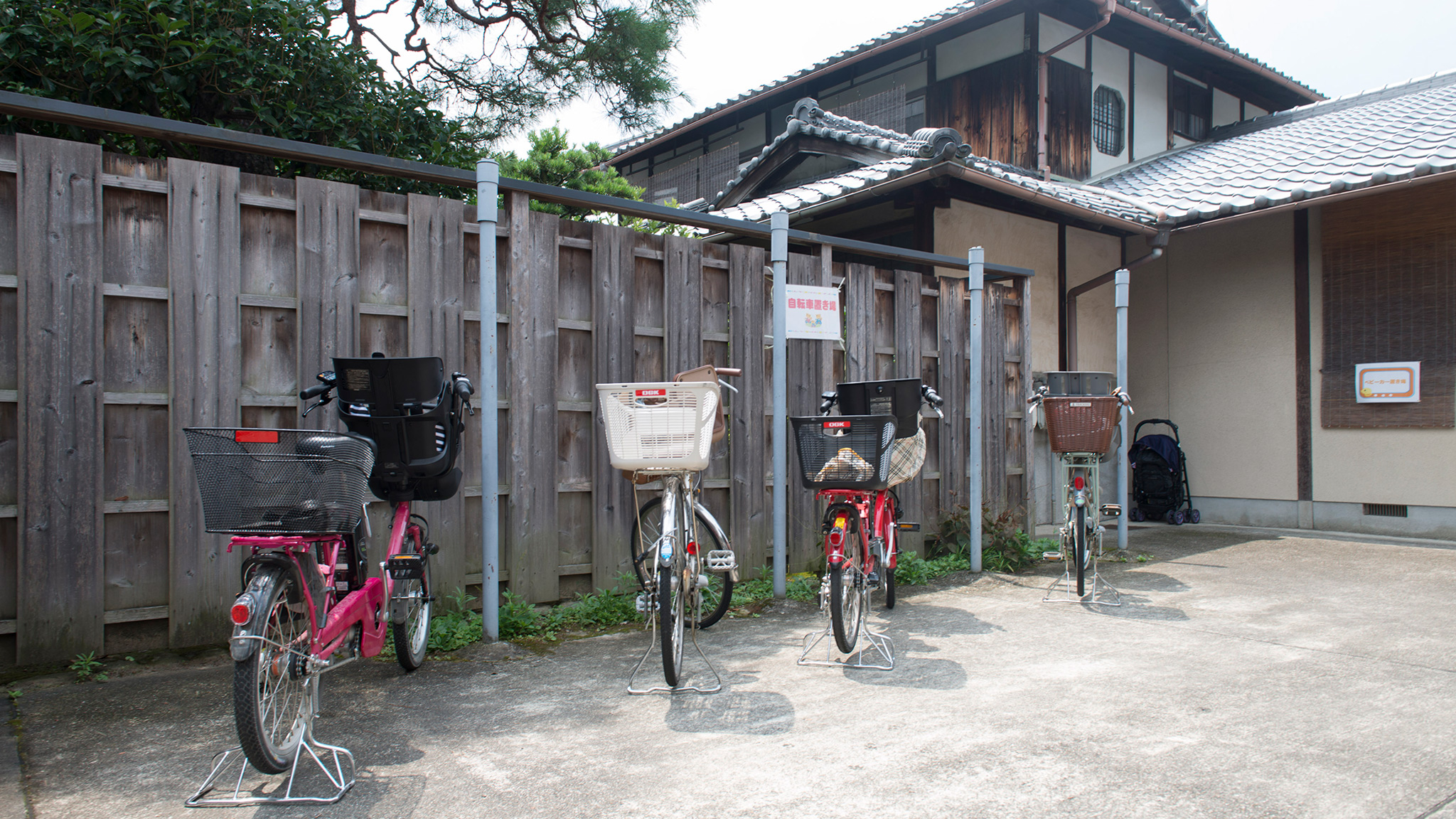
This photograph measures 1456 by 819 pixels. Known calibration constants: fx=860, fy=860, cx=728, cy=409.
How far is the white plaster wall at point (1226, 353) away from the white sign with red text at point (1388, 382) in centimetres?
63

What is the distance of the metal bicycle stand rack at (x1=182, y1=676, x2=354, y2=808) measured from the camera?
7.95ft

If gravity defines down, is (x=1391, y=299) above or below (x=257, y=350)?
above

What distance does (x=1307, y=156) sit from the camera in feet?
31.2

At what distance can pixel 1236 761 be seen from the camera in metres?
2.70

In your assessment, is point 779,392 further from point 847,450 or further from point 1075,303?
point 1075,303

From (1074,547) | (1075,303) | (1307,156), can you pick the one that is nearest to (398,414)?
(1074,547)

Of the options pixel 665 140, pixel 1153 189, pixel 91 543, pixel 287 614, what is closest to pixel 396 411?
pixel 287 614

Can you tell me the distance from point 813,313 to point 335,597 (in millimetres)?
3461

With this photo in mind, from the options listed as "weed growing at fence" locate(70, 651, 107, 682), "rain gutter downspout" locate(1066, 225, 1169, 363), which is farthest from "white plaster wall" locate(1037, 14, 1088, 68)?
"weed growing at fence" locate(70, 651, 107, 682)

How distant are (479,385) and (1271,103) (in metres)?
15.5

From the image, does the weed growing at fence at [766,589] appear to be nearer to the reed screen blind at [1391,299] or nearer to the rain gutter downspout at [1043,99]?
the reed screen blind at [1391,299]

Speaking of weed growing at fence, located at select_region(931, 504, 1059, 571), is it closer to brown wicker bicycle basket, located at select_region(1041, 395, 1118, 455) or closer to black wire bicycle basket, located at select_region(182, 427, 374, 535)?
brown wicker bicycle basket, located at select_region(1041, 395, 1118, 455)

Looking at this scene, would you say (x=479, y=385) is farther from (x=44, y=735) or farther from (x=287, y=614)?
(x=44, y=735)

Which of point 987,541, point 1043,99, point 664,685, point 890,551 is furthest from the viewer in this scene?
point 1043,99
